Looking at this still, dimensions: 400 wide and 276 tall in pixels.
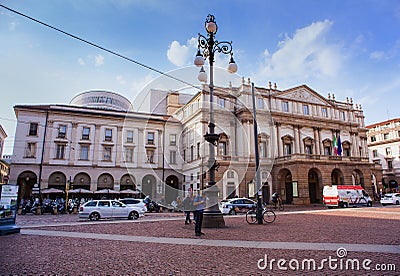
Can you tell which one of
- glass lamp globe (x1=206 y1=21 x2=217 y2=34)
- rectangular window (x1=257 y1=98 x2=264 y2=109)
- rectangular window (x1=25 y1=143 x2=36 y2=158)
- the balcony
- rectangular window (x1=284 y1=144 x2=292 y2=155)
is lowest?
the balcony

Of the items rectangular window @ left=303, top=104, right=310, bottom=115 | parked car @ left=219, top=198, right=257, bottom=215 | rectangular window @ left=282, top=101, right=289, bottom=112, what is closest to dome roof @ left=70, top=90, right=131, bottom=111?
rectangular window @ left=282, top=101, right=289, bottom=112

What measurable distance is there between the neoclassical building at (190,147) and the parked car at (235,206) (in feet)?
32.4

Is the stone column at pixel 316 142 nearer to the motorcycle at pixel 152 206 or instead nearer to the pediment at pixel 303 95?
the pediment at pixel 303 95

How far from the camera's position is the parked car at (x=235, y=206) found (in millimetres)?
25816

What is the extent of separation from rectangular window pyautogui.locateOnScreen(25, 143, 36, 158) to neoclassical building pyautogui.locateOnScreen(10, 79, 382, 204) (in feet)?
0.67

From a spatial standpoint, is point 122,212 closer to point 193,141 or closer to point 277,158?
point 193,141

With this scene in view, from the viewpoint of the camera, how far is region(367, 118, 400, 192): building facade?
62016 millimetres

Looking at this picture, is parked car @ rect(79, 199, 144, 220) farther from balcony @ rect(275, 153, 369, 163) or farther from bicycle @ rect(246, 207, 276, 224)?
balcony @ rect(275, 153, 369, 163)

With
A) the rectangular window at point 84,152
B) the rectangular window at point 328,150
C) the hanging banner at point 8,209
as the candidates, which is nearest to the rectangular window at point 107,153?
the rectangular window at point 84,152

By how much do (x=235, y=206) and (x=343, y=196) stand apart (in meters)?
15.3

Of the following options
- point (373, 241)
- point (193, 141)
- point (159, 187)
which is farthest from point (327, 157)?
point (373, 241)

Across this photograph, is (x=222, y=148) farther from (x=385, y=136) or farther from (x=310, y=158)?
(x=385, y=136)

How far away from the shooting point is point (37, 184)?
3766 cm

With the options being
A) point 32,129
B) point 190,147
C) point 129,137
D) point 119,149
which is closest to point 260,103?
point 190,147
